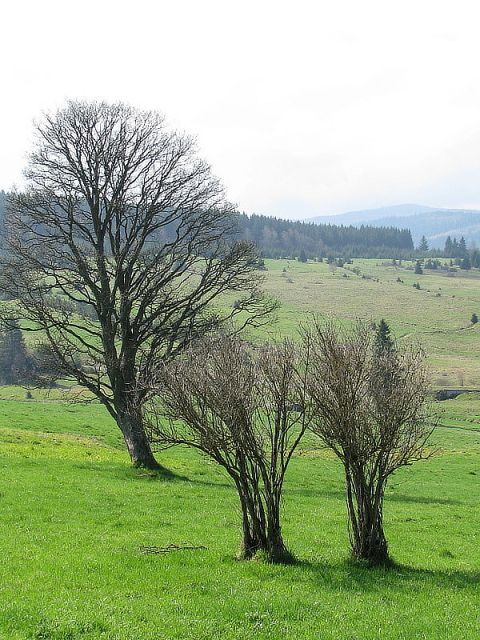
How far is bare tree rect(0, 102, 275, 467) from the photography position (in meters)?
27.4

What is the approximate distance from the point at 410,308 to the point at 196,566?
481ft

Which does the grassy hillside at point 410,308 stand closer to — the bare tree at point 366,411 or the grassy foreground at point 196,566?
the grassy foreground at point 196,566

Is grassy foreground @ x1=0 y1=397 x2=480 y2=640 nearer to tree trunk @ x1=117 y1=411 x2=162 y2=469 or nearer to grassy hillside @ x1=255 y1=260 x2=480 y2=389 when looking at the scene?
tree trunk @ x1=117 y1=411 x2=162 y2=469

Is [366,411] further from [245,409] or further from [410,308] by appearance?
[410,308]

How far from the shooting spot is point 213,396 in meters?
14.0

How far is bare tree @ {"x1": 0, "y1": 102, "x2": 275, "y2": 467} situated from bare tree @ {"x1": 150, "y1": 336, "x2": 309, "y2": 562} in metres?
12.1

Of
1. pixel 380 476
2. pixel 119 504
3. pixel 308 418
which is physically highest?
pixel 308 418

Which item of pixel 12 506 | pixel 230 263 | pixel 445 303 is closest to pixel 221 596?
pixel 12 506

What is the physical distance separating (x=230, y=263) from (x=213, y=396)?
50.9 feet

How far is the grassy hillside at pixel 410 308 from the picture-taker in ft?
371

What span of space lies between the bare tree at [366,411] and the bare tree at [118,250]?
1265 cm

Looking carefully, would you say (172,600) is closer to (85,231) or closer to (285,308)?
(85,231)

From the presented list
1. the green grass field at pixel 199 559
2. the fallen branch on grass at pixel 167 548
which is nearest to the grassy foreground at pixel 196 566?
the green grass field at pixel 199 559

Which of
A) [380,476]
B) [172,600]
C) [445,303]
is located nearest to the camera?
[172,600]
